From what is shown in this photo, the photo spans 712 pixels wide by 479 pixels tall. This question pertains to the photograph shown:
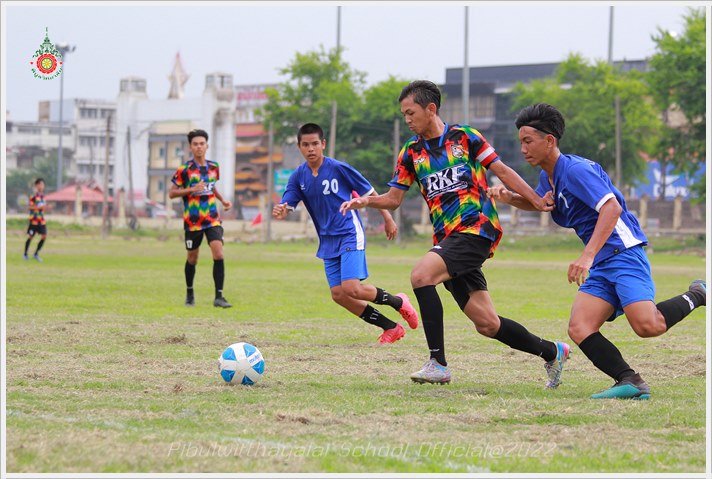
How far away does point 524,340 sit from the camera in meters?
7.00

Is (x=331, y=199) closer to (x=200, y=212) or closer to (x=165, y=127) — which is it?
(x=200, y=212)

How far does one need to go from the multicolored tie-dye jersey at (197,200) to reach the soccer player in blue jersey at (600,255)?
7.18 metres

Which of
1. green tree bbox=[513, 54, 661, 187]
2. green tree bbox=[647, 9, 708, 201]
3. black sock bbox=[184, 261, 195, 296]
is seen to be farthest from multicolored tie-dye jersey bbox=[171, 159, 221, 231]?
green tree bbox=[513, 54, 661, 187]

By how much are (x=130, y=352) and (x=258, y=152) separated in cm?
8701

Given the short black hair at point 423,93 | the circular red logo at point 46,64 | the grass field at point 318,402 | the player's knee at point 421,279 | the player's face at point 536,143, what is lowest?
the grass field at point 318,402

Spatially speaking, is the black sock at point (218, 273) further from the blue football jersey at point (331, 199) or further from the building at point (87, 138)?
the building at point (87, 138)

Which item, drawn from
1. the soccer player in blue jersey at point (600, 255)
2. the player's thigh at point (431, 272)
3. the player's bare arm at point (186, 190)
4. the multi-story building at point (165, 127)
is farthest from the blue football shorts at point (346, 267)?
the multi-story building at point (165, 127)

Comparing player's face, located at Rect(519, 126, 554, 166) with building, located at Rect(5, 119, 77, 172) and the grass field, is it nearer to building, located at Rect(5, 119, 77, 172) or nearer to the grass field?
the grass field

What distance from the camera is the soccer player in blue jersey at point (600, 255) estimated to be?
6.32 m

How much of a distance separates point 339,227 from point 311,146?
2.44 feet

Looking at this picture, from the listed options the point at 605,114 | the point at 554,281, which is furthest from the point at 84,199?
the point at 554,281

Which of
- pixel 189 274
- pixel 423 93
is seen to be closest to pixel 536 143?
pixel 423 93

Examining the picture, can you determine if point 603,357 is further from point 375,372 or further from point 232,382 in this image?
point 232,382

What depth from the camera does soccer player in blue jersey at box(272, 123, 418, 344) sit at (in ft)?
29.5
